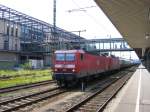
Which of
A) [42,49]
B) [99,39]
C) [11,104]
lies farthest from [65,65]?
[99,39]

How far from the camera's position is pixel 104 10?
1889cm

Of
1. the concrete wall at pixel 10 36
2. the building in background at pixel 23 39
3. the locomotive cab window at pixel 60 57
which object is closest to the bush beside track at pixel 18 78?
the locomotive cab window at pixel 60 57

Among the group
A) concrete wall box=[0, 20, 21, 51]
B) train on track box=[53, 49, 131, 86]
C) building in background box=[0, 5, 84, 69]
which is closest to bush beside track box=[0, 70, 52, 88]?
train on track box=[53, 49, 131, 86]

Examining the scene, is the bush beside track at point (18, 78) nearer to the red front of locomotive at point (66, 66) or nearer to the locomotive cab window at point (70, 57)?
the red front of locomotive at point (66, 66)

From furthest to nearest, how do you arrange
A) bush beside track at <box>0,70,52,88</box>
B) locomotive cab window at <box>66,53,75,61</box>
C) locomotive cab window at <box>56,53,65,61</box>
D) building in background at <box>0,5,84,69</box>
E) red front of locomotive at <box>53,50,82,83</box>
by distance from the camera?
building in background at <box>0,5,84,69</box>, bush beside track at <box>0,70,52,88</box>, locomotive cab window at <box>56,53,65,61</box>, locomotive cab window at <box>66,53,75,61</box>, red front of locomotive at <box>53,50,82,83</box>

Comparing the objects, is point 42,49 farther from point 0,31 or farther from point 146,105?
point 146,105

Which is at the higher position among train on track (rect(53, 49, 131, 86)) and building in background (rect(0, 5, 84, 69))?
building in background (rect(0, 5, 84, 69))

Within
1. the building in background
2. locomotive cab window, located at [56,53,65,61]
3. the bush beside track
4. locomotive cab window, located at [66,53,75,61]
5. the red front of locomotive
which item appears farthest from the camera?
the building in background

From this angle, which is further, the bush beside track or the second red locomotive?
the bush beside track

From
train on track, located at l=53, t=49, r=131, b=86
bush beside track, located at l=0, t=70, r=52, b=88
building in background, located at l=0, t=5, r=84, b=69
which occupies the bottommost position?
bush beside track, located at l=0, t=70, r=52, b=88

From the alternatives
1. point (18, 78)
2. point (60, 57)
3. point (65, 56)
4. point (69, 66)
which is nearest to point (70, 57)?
point (65, 56)

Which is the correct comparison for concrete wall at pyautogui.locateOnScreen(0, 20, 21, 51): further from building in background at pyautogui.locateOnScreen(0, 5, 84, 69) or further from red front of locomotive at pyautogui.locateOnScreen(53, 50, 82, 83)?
red front of locomotive at pyautogui.locateOnScreen(53, 50, 82, 83)

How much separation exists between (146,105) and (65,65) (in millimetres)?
9442

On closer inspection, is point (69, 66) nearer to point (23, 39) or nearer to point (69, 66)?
point (69, 66)
